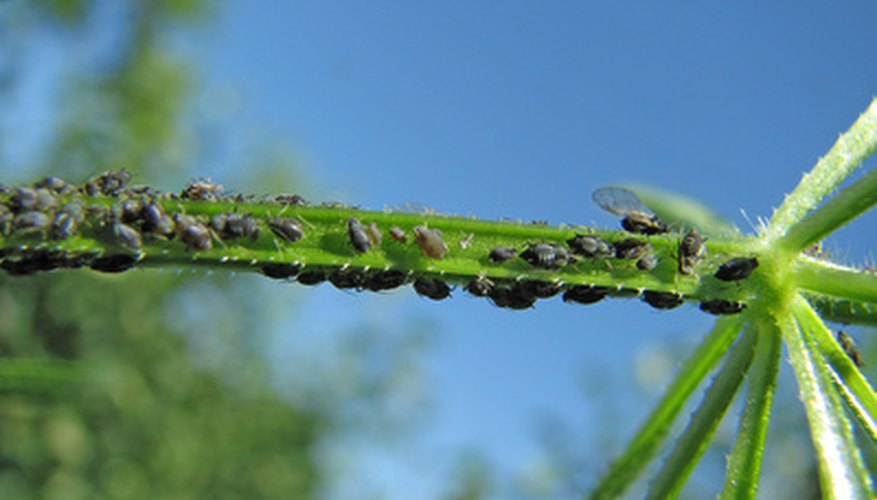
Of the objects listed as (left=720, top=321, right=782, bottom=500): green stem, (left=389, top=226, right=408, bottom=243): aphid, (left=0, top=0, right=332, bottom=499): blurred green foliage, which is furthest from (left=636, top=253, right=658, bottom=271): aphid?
(left=0, top=0, right=332, bottom=499): blurred green foliage

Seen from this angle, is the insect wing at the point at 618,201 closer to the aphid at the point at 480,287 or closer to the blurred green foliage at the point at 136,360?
the aphid at the point at 480,287

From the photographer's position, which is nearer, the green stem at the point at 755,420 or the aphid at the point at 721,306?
the green stem at the point at 755,420

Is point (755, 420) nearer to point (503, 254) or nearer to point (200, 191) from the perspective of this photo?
point (503, 254)

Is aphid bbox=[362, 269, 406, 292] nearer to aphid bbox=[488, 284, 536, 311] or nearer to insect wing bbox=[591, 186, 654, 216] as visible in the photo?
aphid bbox=[488, 284, 536, 311]

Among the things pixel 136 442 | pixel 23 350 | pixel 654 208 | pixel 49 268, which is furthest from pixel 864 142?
pixel 136 442

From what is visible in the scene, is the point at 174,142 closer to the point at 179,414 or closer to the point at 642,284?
the point at 179,414

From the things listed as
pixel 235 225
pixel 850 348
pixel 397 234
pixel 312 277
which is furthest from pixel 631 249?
pixel 850 348

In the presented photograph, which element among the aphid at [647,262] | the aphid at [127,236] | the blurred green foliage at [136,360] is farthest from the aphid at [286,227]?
the blurred green foliage at [136,360]
